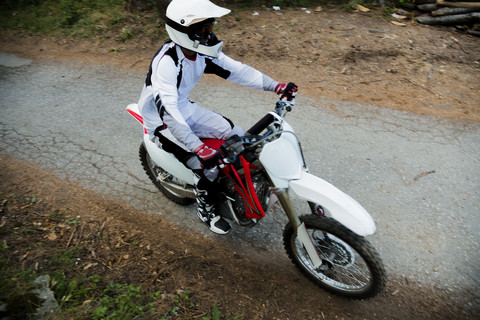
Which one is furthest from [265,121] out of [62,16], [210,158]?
[62,16]

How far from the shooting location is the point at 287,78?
19.9 feet

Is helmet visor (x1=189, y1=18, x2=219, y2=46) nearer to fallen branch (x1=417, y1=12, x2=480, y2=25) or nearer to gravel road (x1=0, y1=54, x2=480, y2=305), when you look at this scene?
gravel road (x1=0, y1=54, x2=480, y2=305)

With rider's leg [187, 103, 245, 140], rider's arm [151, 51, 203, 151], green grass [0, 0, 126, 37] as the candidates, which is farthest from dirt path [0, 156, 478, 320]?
green grass [0, 0, 126, 37]

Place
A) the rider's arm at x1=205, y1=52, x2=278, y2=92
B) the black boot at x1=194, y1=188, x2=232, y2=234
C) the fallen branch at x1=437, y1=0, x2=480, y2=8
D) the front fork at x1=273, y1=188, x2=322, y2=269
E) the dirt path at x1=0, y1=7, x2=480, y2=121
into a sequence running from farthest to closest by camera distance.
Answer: the fallen branch at x1=437, y1=0, x2=480, y2=8 → the dirt path at x1=0, y1=7, x2=480, y2=121 → the black boot at x1=194, y1=188, x2=232, y2=234 → the rider's arm at x1=205, y1=52, x2=278, y2=92 → the front fork at x1=273, y1=188, x2=322, y2=269

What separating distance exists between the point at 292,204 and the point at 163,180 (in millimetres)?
1532

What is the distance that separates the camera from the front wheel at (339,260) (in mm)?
2562

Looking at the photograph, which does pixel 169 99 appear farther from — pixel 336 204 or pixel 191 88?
pixel 336 204

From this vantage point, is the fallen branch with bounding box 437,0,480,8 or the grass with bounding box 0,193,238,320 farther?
the fallen branch with bounding box 437,0,480,8

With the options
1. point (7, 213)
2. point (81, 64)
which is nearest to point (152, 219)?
point (7, 213)

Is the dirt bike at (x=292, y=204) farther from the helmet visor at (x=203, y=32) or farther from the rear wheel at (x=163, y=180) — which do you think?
the helmet visor at (x=203, y=32)

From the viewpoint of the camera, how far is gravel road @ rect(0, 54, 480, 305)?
3463 mm

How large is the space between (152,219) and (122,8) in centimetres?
632

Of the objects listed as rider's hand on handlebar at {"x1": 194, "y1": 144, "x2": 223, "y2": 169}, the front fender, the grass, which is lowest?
the grass

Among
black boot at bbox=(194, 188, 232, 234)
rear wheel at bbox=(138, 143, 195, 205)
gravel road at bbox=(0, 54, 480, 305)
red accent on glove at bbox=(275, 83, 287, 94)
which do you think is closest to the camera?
red accent on glove at bbox=(275, 83, 287, 94)
